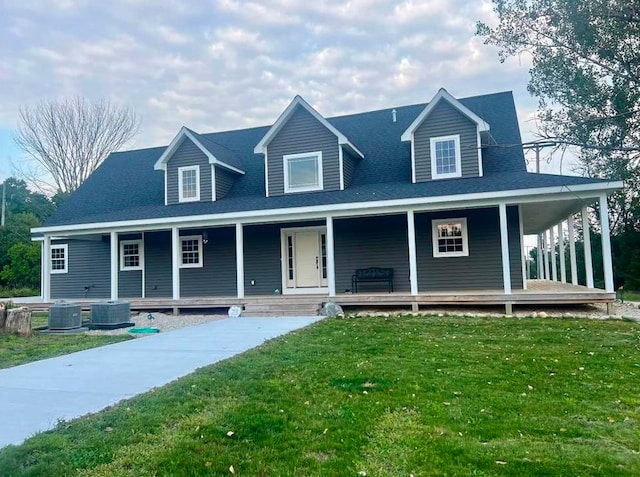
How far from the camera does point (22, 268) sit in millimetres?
24984

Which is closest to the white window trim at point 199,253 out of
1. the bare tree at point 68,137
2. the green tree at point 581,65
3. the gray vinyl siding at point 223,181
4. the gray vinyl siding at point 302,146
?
the gray vinyl siding at point 223,181

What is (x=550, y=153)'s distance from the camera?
24.9 ft

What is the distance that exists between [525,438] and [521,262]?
996 cm

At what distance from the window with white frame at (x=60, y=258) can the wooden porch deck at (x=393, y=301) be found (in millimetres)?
5782

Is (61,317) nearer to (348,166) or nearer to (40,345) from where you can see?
(40,345)

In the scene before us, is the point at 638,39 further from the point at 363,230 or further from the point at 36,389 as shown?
the point at 36,389

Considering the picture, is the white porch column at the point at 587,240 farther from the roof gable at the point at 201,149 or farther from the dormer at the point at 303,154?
the roof gable at the point at 201,149

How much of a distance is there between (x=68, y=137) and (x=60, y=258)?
18017 millimetres

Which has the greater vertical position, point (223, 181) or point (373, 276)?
point (223, 181)

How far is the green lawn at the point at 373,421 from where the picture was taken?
2.97m

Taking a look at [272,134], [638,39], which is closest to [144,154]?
[272,134]

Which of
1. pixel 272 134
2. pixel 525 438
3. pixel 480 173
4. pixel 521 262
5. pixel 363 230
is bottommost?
pixel 525 438

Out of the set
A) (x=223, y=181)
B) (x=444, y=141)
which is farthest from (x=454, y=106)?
(x=223, y=181)

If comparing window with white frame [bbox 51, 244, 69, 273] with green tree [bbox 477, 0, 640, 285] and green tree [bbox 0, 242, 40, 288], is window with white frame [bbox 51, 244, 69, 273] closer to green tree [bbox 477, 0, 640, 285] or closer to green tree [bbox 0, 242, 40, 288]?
green tree [bbox 0, 242, 40, 288]
